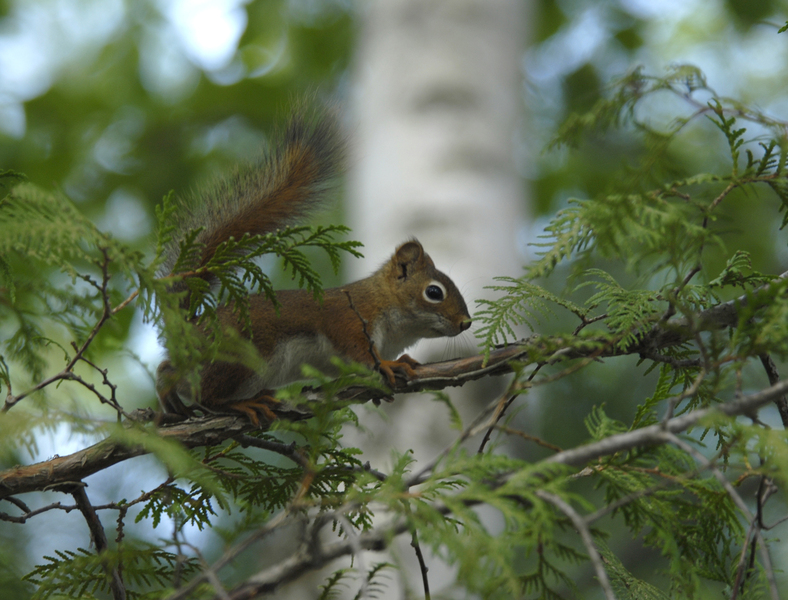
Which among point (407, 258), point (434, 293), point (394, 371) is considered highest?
point (407, 258)

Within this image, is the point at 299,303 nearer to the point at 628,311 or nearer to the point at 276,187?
the point at 276,187

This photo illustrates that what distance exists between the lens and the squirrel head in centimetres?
177

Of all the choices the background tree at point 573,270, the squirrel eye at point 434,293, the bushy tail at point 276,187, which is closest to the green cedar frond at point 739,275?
the background tree at point 573,270

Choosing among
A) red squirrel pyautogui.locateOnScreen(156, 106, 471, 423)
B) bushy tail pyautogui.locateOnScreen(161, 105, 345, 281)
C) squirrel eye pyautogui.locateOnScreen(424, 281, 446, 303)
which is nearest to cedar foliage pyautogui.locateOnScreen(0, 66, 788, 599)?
red squirrel pyautogui.locateOnScreen(156, 106, 471, 423)

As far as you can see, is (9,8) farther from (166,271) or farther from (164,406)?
(164,406)

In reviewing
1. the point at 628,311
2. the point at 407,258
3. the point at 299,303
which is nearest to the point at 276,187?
the point at 299,303

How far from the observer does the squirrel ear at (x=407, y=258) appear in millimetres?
1798

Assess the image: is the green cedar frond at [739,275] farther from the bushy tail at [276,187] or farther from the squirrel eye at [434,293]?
the squirrel eye at [434,293]

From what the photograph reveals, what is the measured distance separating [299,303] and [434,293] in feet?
1.26

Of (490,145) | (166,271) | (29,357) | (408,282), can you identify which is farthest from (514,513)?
(490,145)

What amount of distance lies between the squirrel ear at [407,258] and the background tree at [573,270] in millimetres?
493

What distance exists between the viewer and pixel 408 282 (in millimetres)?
1824

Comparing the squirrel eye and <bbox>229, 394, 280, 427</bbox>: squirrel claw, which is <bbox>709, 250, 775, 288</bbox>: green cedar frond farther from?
the squirrel eye

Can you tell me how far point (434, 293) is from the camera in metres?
1.78
